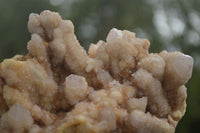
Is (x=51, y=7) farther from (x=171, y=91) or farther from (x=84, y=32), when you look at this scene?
(x=171, y=91)

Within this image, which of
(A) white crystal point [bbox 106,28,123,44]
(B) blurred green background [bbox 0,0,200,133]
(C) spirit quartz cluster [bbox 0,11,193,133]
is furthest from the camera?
(B) blurred green background [bbox 0,0,200,133]

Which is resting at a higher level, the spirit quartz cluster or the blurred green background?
the blurred green background

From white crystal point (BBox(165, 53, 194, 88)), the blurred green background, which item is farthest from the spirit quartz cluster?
the blurred green background

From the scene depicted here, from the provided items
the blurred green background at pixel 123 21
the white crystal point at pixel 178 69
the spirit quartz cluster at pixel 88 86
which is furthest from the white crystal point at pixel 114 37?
the blurred green background at pixel 123 21

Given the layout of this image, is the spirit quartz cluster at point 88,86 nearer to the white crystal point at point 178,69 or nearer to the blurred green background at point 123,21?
the white crystal point at point 178,69

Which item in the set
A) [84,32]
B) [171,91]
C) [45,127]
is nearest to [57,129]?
[45,127]

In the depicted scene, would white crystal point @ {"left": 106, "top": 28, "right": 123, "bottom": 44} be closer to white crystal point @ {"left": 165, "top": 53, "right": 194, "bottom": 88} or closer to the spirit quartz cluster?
the spirit quartz cluster
